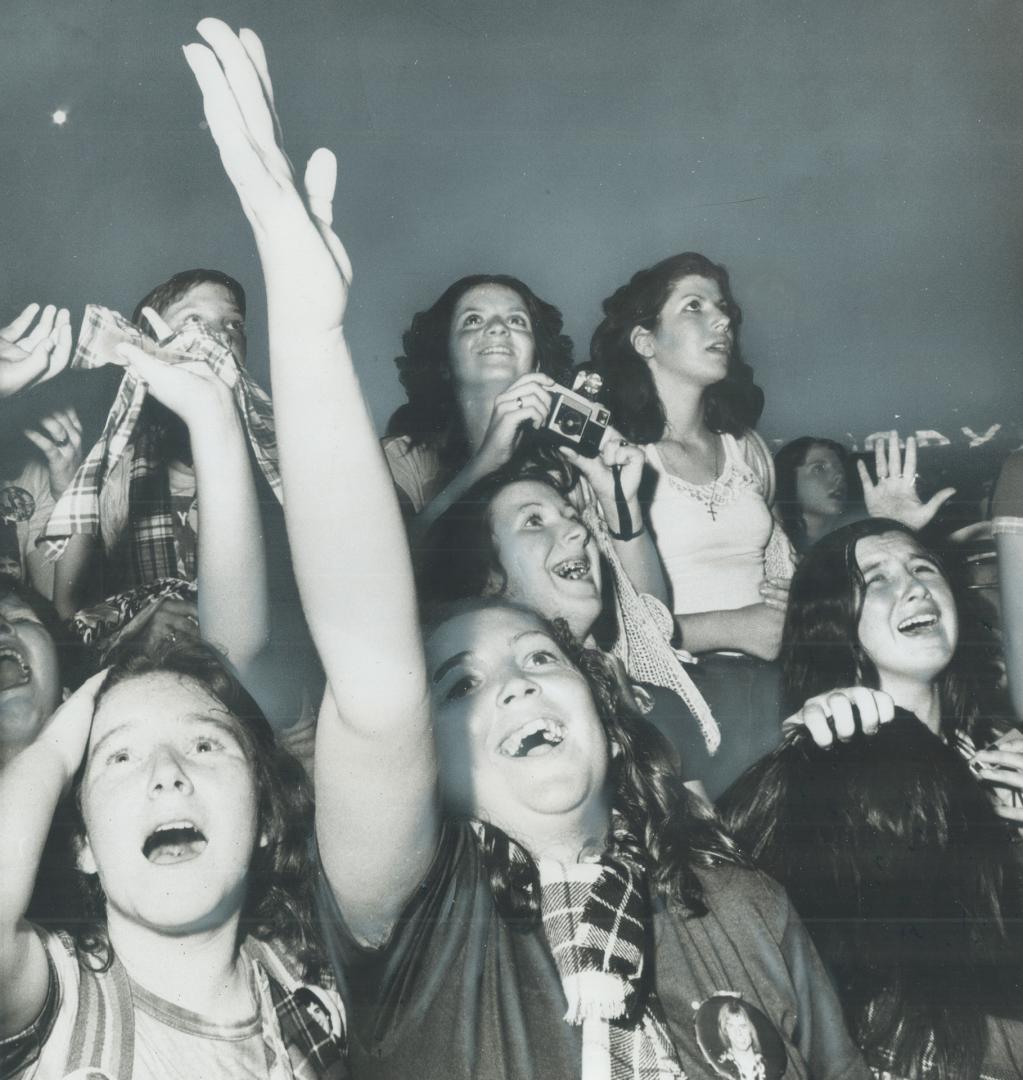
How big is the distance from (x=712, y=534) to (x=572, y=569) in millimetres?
328

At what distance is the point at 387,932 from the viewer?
2.34 m

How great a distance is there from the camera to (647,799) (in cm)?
255

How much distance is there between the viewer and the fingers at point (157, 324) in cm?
263

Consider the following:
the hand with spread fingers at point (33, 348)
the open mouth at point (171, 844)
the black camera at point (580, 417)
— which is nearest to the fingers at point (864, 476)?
the black camera at point (580, 417)

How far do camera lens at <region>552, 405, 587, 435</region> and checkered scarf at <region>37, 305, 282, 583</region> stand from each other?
61 cm

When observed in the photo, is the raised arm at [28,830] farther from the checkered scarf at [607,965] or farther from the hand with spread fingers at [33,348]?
the checkered scarf at [607,965]

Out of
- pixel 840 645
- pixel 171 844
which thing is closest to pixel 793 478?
pixel 840 645

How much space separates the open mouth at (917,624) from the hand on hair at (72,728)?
167 centimetres

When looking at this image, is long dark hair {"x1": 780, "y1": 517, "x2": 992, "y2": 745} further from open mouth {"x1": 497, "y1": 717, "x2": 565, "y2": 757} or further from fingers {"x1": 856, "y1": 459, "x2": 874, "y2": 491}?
open mouth {"x1": 497, "y1": 717, "x2": 565, "y2": 757}

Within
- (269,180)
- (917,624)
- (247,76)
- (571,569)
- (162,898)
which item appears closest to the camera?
(162,898)

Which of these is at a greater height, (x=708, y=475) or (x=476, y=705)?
(x=708, y=475)

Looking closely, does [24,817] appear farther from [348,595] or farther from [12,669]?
[348,595]

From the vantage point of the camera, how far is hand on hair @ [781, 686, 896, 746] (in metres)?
2.64

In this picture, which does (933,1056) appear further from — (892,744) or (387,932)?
(387,932)
